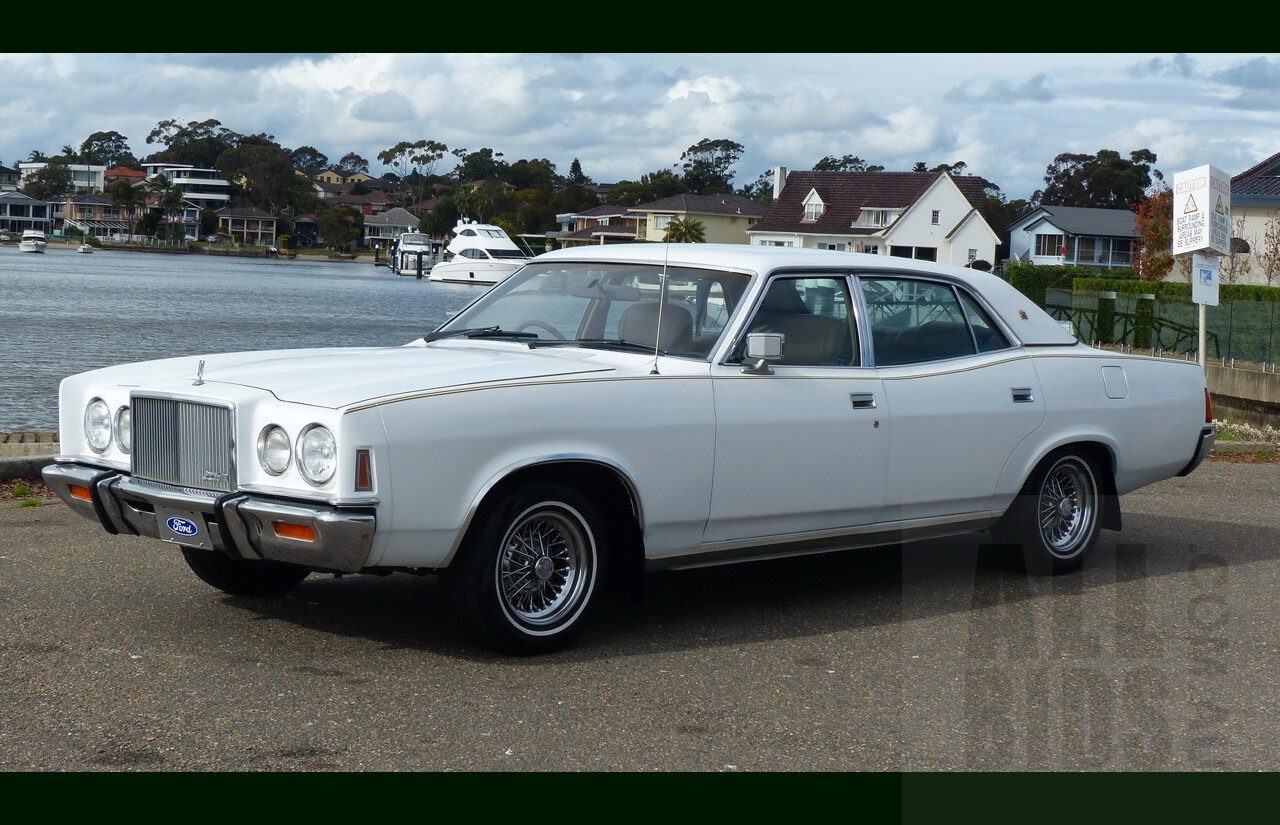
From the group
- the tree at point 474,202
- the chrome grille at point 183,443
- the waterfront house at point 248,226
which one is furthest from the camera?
the waterfront house at point 248,226

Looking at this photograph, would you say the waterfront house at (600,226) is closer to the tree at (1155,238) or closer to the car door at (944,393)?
the tree at (1155,238)

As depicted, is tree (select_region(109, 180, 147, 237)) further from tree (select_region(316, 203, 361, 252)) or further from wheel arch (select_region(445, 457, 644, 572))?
wheel arch (select_region(445, 457, 644, 572))

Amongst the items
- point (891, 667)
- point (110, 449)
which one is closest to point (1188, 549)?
point (891, 667)

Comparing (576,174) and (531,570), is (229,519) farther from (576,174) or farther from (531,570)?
(576,174)

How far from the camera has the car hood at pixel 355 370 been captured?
5289 millimetres

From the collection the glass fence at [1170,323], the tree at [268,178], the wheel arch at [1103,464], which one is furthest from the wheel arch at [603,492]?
the tree at [268,178]

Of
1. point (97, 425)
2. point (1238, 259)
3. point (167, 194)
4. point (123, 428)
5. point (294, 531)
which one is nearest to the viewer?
point (294, 531)

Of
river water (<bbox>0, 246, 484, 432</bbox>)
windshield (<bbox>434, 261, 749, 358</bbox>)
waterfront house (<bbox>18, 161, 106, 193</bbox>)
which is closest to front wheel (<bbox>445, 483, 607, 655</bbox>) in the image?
windshield (<bbox>434, 261, 749, 358</bbox>)

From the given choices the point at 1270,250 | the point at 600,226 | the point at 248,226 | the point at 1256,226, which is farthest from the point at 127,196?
the point at 1270,250

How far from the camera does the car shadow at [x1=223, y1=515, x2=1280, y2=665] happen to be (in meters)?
6.04

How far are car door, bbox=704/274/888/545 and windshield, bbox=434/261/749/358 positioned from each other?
0.63ft

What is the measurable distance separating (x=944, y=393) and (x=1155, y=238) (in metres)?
46.0

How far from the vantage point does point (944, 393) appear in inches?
268

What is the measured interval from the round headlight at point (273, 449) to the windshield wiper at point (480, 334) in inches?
64.4
